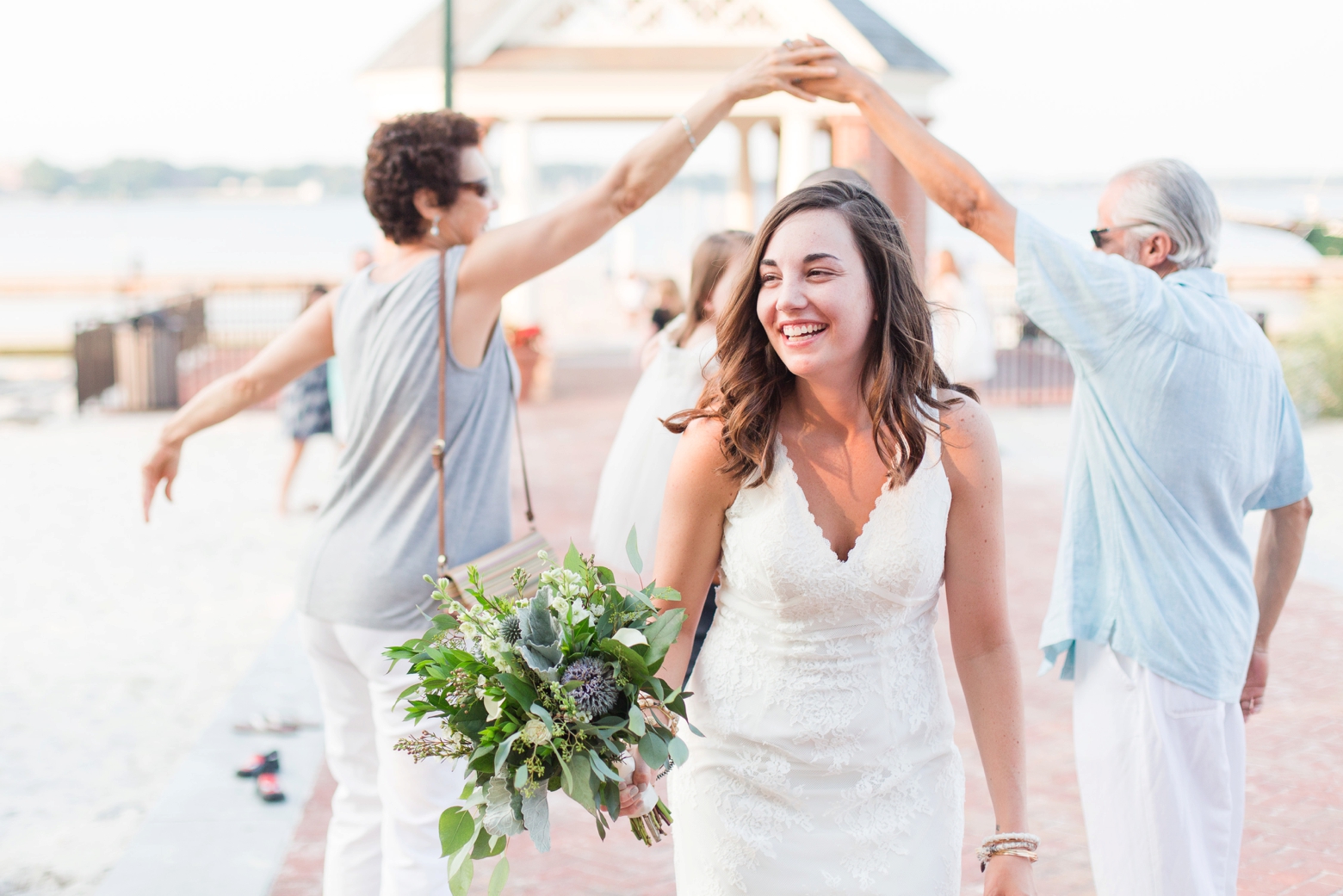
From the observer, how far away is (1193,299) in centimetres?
284

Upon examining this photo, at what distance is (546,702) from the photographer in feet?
6.68

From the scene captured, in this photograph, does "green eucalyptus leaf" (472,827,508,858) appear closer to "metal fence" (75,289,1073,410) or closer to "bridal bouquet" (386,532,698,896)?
"bridal bouquet" (386,532,698,896)

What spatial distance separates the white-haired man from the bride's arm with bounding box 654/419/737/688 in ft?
3.12

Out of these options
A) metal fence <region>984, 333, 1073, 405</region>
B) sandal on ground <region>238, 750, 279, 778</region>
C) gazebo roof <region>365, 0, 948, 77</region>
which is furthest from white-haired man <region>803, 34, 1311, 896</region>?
gazebo roof <region>365, 0, 948, 77</region>

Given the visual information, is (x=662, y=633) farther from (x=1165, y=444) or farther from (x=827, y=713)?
(x=1165, y=444)

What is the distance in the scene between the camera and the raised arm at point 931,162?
2.83 m

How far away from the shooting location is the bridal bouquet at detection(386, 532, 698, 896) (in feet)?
6.65

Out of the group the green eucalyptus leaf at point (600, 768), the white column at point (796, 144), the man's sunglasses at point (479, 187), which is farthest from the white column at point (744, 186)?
the green eucalyptus leaf at point (600, 768)

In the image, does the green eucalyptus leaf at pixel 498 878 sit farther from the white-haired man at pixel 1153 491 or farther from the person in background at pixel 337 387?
the person in background at pixel 337 387

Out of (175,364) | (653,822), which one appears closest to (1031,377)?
(175,364)

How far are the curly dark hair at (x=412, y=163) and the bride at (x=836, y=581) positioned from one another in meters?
1.14

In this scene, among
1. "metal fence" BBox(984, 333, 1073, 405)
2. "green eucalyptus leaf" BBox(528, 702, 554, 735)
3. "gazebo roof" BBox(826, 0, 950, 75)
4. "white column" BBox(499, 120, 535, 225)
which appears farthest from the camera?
"gazebo roof" BBox(826, 0, 950, 75)

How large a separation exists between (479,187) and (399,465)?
79cm

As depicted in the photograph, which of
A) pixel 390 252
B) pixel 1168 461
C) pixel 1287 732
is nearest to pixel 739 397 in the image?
pixel 1168 461
